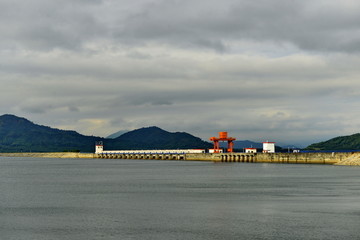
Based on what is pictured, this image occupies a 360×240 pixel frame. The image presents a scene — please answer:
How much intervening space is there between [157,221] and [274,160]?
158601 millimetres

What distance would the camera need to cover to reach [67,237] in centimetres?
3622

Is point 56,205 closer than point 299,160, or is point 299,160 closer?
point 56,205

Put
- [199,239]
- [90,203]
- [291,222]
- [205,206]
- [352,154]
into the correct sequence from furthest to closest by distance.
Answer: [352,154]
[90,203]
[205,206]
[291,222]
[199,239]

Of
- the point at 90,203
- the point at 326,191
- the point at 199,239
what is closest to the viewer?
the point at 199,239

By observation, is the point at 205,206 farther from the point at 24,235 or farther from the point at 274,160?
the point at 274,160

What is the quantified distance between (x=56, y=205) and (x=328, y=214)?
2870 cm

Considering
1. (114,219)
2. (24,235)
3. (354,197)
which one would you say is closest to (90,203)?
(114,219)

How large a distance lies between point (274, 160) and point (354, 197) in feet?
453

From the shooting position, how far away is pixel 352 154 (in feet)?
531

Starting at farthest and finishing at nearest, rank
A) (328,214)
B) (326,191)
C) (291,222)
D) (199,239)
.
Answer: (326,191) < (328,214) < (291,222) < (199,239)

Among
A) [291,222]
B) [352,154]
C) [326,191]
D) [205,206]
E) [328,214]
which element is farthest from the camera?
[352,154]

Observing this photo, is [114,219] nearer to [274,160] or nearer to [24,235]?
[24,235]

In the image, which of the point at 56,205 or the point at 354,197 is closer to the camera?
the point at 56,205

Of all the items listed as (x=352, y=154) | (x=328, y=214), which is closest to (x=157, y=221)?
(x=328, y=214)
